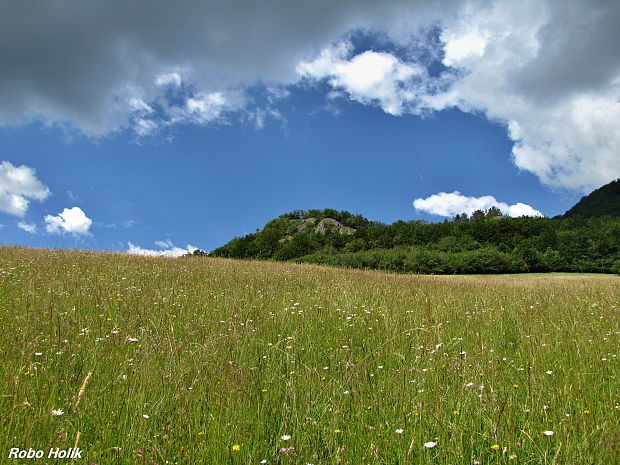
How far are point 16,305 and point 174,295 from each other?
7.77 ft

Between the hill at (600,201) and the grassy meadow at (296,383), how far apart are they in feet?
402

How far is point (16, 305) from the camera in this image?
18.2 feet

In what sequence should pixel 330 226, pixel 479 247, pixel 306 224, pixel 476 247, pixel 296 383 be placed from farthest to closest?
pixel 306 224
pixel 330 226
pixel 476 247
pixel 479 247
pixel 296 383

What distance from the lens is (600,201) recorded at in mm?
110500

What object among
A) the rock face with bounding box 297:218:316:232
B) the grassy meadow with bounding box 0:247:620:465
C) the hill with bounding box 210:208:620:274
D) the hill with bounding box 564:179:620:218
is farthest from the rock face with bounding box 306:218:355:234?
the grassy meadow with bounding box 0:247:620:465

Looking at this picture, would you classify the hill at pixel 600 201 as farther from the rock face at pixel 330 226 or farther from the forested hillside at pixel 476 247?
the rock face at pixel 330 226

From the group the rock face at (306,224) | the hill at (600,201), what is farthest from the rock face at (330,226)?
the hill at (600,201)

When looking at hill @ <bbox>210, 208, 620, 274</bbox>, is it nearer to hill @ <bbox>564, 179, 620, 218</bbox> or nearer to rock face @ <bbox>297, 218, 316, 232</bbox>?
rock face @ <bbox>297, 218, 316, 232</bbox>

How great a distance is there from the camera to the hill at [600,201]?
103m

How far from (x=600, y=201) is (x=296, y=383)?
462 ft

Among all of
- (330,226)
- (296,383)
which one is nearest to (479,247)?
(296,383)

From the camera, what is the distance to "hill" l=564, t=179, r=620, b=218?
103m

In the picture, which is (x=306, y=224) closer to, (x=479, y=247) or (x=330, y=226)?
(x=330, y=226)

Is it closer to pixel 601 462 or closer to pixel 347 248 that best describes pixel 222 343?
pixel 601 462
